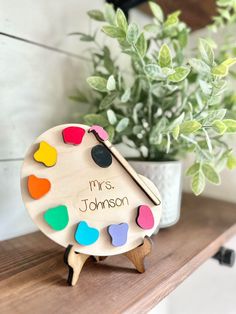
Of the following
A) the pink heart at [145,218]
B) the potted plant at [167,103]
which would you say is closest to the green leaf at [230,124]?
the potted plant at [167,103]

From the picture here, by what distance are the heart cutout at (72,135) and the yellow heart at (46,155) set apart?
0.09ft

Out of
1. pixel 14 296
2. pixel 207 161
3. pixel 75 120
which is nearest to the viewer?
pixel 14 296

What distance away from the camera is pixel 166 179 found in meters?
0.58

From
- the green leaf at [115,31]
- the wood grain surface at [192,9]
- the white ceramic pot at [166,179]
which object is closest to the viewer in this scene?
the green leaf at [115,31]

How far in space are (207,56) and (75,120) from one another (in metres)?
0.37

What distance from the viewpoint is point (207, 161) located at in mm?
528

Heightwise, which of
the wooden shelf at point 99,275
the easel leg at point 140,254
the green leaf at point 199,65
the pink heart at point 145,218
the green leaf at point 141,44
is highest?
the green leaf at point 141,44

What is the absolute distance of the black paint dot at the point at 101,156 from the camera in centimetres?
42

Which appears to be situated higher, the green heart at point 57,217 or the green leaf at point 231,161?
the green leaf at point 231,161

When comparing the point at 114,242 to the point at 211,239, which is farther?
the point at 211,239

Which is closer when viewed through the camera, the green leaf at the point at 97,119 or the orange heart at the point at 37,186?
the orange heart at the point at 37,186

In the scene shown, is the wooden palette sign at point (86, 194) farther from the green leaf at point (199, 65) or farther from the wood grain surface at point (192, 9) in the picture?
the wood grain surface at point (192, 9)

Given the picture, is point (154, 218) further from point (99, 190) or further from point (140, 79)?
point (140, 79)

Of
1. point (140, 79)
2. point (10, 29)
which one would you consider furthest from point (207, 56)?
point (10, 29)
